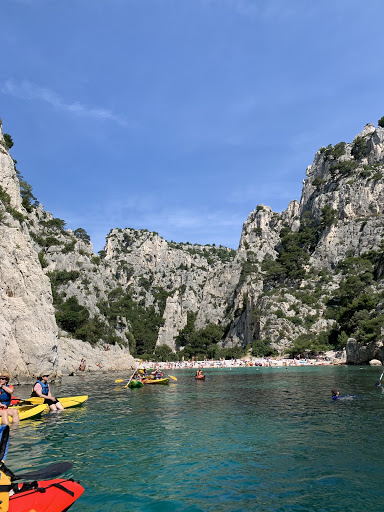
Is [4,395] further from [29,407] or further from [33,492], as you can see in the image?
[33,492]

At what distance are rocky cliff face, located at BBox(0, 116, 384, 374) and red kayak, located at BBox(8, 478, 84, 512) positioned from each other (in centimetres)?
2376

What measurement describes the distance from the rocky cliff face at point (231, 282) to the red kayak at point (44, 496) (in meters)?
23.8

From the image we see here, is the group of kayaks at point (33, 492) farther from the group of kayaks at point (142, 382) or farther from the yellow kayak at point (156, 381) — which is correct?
the yellow kayak at point (156, 381)

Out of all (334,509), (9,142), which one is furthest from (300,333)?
(334,509)

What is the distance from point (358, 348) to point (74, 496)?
54.0m

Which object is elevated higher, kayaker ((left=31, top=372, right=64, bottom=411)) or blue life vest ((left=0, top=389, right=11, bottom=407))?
blue life vest ((left=0, top=389, right=11, bottom=407))

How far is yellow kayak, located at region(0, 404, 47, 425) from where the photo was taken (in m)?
15.8

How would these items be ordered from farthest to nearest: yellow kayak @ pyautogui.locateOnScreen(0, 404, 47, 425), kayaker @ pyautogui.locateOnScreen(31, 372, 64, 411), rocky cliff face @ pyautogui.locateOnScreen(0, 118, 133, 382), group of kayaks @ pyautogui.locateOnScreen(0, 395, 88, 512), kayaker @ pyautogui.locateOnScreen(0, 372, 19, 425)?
rocky cliff face @ pyautogui.locateOnScreen(0, 118, 133, 382), kayaker @ pyautogui.locateOnScreen(31, 372, 64, 411), yellow kayak @ pyautogui.locateOnScreen(0, 404, 47, 425), kayaker @ pyautogui.locateOnScreen(0, 372, 19, 425), group of kayaks @ pyautogui.locateOnScreen(0, 395, 88, 512)

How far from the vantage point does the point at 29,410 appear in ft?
52.4

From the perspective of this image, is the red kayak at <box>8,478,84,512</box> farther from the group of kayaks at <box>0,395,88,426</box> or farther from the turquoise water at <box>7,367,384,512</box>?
the group of kayaks at <box>0,395,88,426</box>

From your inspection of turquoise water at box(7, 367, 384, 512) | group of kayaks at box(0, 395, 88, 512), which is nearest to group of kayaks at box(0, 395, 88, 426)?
turquoise water at box(7, 367, 384, 512)

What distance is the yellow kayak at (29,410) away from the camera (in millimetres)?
15758

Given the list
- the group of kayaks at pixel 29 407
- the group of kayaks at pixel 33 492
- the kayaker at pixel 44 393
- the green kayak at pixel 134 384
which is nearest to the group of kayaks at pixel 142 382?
the green kayak at pixel 134 384

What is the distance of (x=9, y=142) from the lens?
6094 cm
